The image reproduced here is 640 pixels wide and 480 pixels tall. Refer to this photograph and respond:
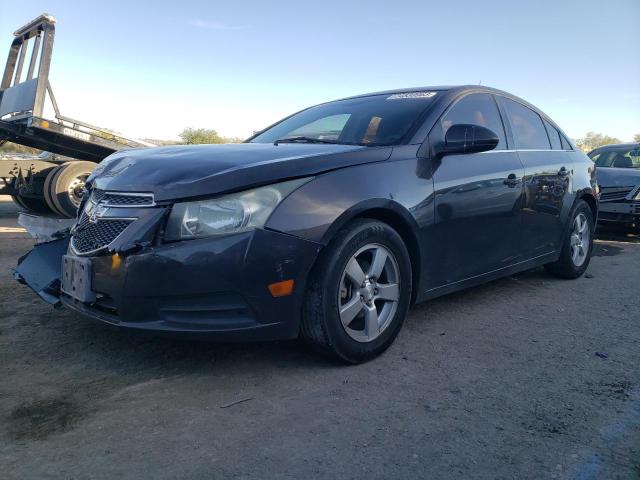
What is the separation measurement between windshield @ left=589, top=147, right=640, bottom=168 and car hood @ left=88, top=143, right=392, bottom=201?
7.59m

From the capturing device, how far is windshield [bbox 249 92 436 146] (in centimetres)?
358

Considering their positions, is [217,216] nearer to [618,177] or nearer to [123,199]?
[123,199]

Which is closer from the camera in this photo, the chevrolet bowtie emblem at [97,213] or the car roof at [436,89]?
the chevrolet bowtie emblem at [97,213]

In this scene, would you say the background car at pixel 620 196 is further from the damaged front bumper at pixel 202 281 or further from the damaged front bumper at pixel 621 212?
the damaged front bumper at pixel 202 281

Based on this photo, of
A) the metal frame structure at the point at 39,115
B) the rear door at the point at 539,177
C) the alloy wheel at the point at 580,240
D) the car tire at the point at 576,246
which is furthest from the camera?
the metal frame structure at the point at 39,115

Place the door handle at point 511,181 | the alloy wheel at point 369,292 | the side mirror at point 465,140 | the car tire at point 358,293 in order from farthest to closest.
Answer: the door handle at point 511,181 < the side mirror at point 465,140 < the alloy wheel at point 369,292 < the car tire at point 358,293

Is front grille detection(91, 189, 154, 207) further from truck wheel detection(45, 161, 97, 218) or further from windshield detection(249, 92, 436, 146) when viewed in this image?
truck wheel detection(45, 161, 97, 218)

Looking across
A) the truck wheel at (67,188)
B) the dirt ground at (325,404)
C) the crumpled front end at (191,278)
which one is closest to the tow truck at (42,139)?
the truck wheel at (67,188)

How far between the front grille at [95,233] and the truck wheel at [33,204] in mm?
6082

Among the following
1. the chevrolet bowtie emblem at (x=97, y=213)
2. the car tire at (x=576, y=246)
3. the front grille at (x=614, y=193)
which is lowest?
the car tire at (x=576, y=246)

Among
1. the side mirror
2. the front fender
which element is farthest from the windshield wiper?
the side mirror

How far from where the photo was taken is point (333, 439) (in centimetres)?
225

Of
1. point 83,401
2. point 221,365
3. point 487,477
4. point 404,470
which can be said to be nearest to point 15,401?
point 83,401

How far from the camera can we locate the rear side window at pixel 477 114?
380cm
